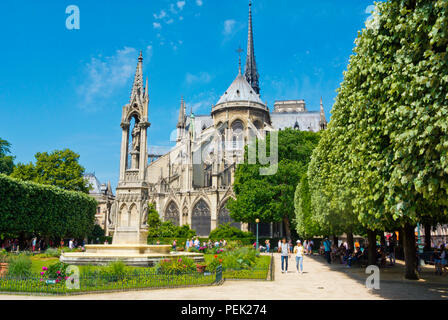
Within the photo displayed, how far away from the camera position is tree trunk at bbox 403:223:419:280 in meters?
14.8

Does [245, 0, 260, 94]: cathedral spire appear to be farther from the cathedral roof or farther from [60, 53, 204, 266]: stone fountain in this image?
[60, 53, 204, 266]: stone fountain

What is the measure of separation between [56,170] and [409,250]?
3759cm

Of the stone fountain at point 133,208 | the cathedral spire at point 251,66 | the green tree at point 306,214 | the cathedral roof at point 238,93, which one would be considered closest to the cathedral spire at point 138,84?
the stone fountain at point 133,208

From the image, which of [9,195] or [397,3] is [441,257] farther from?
[9,195]

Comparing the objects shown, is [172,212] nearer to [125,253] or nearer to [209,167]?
[209,167]

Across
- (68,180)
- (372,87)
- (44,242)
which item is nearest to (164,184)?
(68,180)

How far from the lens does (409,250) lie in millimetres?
14828

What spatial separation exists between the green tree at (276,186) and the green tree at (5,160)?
2996 cm

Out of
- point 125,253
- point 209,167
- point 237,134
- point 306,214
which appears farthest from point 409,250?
point 237,134

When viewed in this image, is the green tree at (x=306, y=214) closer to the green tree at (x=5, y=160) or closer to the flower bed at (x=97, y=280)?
the flower bed at (x=97, y=280)

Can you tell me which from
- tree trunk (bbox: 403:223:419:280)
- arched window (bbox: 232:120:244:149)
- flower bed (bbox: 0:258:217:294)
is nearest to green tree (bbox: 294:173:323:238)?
tree trunk (bbox: 403:223:419:280)

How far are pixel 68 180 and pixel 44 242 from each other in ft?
30.0

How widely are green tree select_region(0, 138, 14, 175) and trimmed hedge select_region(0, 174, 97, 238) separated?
63.0 feet

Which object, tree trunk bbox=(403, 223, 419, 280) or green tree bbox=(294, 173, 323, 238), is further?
green tree bbox=(294, 173, 323, 238)
